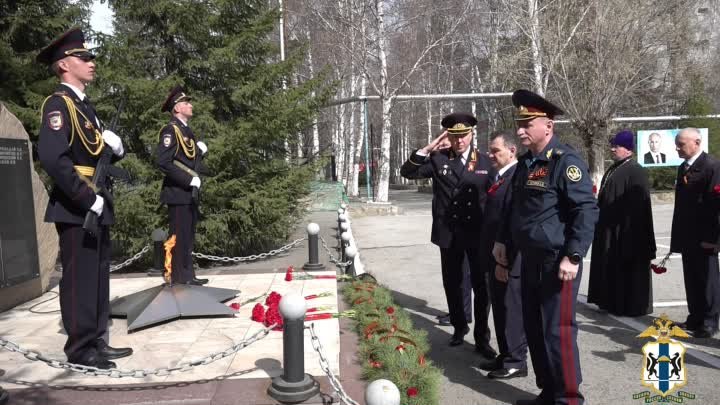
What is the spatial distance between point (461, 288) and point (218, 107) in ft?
24.2

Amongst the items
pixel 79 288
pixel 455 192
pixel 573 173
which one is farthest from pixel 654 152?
pixel 79 288

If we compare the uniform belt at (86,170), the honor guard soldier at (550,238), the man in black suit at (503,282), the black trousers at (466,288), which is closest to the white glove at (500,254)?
the man in black suit at (503,282)

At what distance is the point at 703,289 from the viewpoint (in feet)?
17.6

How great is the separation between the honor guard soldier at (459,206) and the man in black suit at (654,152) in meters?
18.8

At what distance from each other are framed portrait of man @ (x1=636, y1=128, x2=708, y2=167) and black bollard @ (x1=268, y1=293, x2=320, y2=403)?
20.6 meters

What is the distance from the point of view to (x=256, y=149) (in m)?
10.7

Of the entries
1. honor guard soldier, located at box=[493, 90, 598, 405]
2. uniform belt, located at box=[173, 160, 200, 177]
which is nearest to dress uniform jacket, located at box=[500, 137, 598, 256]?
honor guard soldier, located at box=[493, 90, 598, 405]

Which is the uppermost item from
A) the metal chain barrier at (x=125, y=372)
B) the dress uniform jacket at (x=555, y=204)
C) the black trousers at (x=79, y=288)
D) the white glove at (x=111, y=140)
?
the white glove at (x=111, y=140)

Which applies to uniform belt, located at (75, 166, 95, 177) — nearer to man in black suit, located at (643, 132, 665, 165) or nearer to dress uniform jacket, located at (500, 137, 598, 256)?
dress uniform jacket, located at (500, 137, 598, 256)

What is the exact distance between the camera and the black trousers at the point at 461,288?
500 cm

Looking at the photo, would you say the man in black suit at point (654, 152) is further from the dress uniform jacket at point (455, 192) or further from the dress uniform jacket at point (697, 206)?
the dress uniform jacket at point (455, 192)

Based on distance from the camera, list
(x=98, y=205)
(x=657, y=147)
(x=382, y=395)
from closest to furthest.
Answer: (x=382, y=395), (x=98, y=205), (x=657, y=147)

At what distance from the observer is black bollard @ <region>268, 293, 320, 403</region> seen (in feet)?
11.4

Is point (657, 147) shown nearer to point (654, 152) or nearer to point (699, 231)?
point (654, 152)
